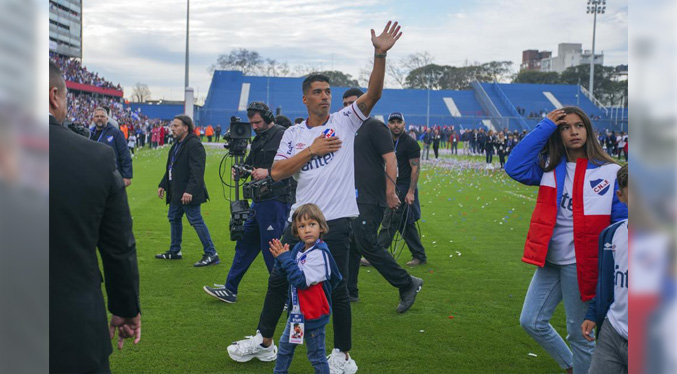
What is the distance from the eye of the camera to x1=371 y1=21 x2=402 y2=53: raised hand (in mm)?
4242

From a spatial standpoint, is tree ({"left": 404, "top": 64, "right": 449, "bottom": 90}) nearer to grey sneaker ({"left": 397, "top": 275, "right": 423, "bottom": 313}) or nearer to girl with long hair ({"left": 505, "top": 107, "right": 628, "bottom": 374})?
grey sneaker ({"left": 397, "top": 275, "right": 423, "bottom": 313})

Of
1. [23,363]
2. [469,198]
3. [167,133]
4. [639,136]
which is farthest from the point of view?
[167,133]

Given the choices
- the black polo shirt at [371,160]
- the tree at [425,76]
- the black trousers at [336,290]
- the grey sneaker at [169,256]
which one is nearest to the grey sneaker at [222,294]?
the black polo shirt at [371,160]

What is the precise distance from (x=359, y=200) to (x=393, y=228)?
1.91 meters

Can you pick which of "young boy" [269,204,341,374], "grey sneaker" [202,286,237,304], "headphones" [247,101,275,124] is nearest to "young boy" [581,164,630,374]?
"young boy" [269,204,341,374]

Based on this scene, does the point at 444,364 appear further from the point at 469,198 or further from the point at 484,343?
the point at 469,198

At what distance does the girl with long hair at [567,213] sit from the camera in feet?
12.6

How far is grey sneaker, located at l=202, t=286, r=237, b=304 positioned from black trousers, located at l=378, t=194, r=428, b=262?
1.77 meters

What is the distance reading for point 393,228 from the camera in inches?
324

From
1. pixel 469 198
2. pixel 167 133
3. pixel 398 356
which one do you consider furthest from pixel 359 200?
pixel 167 133

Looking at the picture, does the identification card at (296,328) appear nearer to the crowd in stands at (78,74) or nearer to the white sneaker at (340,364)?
the white sneaker at (340,364)

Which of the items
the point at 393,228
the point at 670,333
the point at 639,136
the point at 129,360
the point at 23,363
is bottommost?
the point at 129,360

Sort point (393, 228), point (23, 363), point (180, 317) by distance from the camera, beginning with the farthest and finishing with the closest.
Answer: point (393, 228) → point (180, 317) → point (23, 363)

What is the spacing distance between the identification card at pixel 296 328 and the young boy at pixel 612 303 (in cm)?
172
